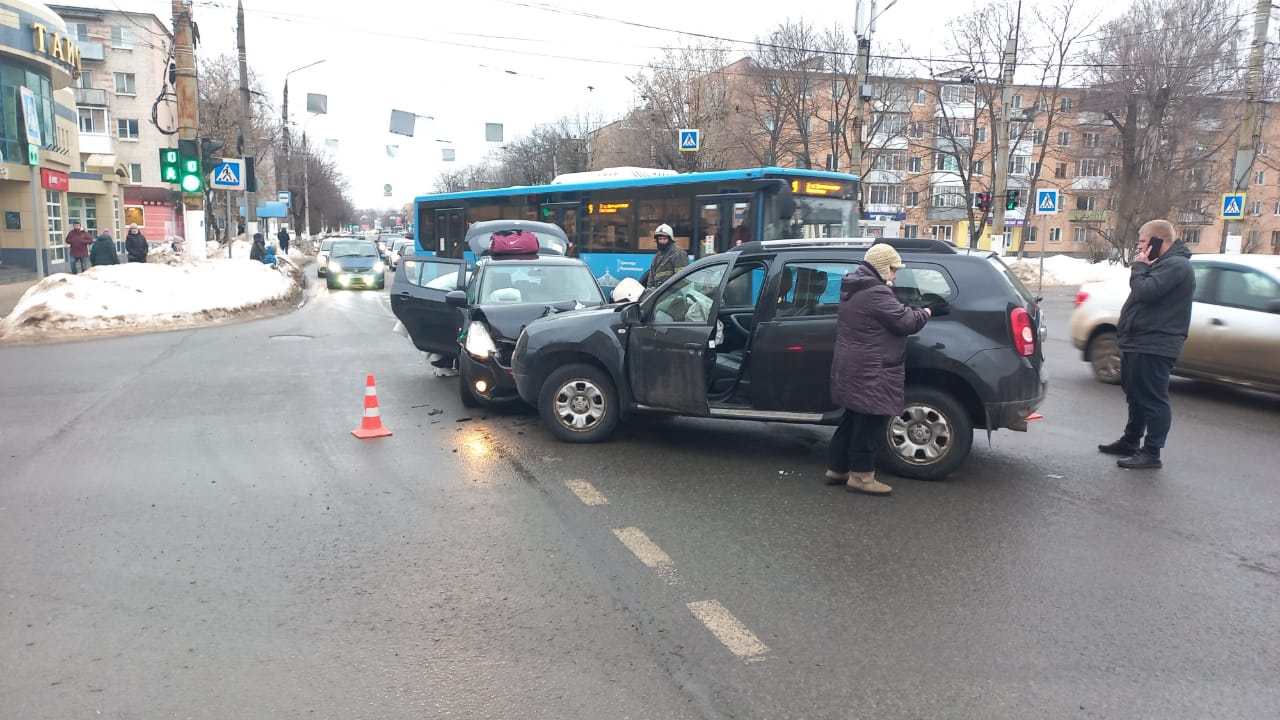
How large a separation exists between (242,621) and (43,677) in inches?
31.1

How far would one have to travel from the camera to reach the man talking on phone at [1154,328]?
667cm

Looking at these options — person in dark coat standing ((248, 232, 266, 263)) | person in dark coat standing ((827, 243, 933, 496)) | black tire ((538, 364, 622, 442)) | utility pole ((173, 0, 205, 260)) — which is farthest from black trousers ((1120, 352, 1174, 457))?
person in dark coat standing ((248, 232, 266, 263))

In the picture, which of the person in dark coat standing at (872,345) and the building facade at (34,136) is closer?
the person in dark coat standing at (872,345)

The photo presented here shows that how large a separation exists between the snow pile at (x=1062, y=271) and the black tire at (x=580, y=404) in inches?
1131

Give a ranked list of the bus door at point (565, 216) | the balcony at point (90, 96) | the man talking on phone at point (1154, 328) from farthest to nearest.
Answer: the balcony at point (90, 96) → the bus door at point (565, 216) → the man talking on phone at point (1154, 328)

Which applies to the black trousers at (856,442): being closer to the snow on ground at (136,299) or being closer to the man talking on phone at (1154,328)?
the man talking on phone at (1154,328)

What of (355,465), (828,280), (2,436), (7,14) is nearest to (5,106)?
(7,14)

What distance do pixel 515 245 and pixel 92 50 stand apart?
61574mm

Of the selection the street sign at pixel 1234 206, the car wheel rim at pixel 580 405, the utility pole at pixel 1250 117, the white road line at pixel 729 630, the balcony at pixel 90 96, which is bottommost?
the white road line at pixel 729 630

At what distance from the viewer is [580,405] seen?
25.1 feet

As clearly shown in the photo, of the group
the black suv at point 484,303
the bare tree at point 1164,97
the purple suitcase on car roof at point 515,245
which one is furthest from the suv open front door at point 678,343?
the bare tree at point 1164,97

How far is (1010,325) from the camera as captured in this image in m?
6.21

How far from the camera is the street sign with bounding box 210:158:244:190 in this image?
20.1 meters

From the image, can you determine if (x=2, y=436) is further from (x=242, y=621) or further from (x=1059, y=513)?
(x=1059, y=513)
